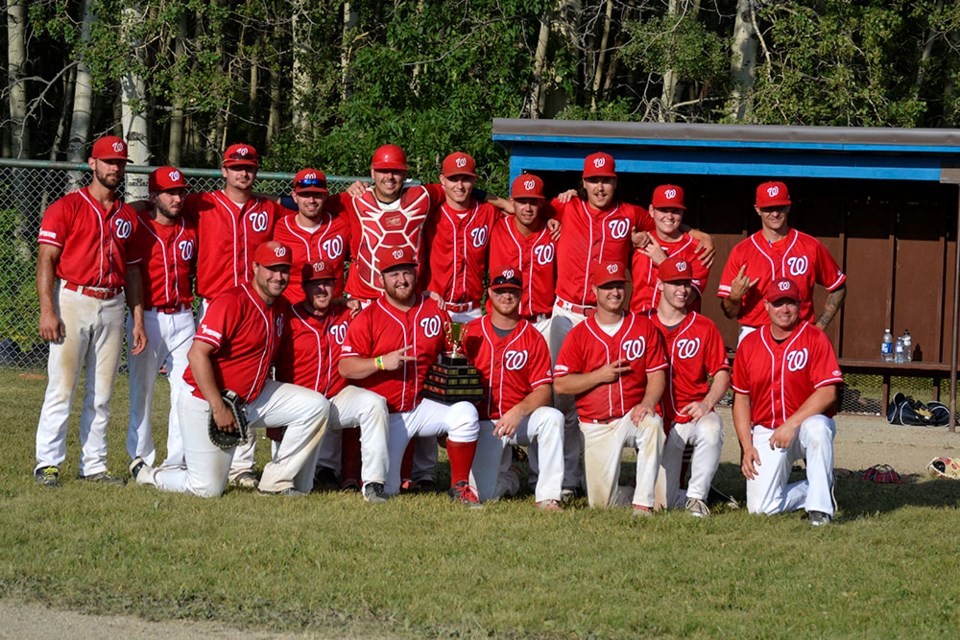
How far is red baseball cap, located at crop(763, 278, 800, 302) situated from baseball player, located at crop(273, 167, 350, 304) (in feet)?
8.57

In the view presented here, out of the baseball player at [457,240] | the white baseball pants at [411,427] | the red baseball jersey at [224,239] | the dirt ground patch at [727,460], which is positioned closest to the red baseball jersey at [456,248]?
the baseball player at [457,240]

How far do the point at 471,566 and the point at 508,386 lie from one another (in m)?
1.91

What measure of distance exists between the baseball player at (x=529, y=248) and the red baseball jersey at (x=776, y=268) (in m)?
1.11

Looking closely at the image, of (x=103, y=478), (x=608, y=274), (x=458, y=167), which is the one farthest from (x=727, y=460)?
(x=103, y=478)

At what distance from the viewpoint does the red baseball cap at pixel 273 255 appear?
748cm

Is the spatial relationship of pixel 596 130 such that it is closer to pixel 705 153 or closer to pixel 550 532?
pixel 705 153

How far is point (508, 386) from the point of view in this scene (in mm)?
7891

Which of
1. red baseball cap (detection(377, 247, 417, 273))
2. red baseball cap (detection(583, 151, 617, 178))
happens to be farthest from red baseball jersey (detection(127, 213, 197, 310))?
red baseball cap (detection(583, 151, 617, 178))

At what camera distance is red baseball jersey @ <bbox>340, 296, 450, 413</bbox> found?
777 centimetres

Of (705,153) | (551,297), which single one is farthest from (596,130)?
(551,297)

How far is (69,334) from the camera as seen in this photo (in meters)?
7.75

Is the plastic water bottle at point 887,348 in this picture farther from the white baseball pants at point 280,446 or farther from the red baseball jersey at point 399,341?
the white baseball pants at point 280,446

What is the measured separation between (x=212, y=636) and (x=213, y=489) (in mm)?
2655

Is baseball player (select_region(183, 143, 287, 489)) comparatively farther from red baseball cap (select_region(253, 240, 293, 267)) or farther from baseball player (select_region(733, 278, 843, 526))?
baseball player (select_region(733, 278, 843, 526))
